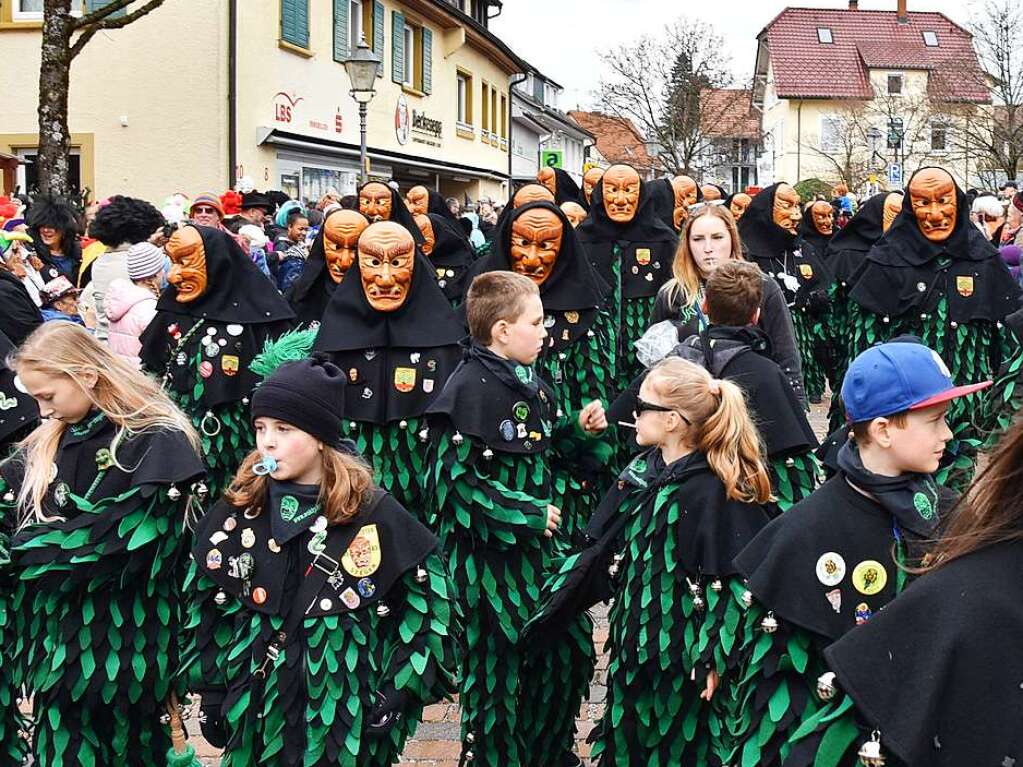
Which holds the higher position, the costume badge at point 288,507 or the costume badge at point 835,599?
the costume badge at point 288,507

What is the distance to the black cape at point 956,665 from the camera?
2086 mm

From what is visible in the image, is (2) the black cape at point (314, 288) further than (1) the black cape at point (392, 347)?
Yes

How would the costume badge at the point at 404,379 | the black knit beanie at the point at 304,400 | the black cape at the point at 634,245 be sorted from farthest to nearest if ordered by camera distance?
the black cape at the point at 634,245 < the costume badge at the point at 404,379 < the black knit beanie at the point at 304,400

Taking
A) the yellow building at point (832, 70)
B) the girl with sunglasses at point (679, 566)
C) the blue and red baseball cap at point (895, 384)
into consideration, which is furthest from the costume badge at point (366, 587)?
the yellow building at point (832, 70)

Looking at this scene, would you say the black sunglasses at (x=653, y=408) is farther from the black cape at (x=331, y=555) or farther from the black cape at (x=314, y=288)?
the black cape at (x=314, y=288)

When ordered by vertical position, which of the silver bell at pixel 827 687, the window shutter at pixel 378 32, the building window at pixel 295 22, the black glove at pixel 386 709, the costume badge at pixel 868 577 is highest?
the window shutter at pixel 378 32

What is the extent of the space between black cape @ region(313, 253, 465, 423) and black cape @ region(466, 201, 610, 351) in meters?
0.38

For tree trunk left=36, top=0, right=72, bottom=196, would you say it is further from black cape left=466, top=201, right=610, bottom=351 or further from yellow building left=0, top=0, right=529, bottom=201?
black cape left=466, top=201, right=610, bottom=351

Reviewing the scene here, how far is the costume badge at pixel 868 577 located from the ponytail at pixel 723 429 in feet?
3.28

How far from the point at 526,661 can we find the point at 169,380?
292cm

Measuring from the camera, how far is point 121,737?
462cm

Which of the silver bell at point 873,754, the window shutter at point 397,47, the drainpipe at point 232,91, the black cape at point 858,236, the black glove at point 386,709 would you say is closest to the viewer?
the silver bell at point 873,754

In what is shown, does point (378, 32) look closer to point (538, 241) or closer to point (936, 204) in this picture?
point (936, 204)

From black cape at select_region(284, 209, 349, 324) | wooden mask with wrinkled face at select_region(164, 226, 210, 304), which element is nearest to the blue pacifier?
wooden mask with wrinkled face at select_region(164, 226, 210, 304)
